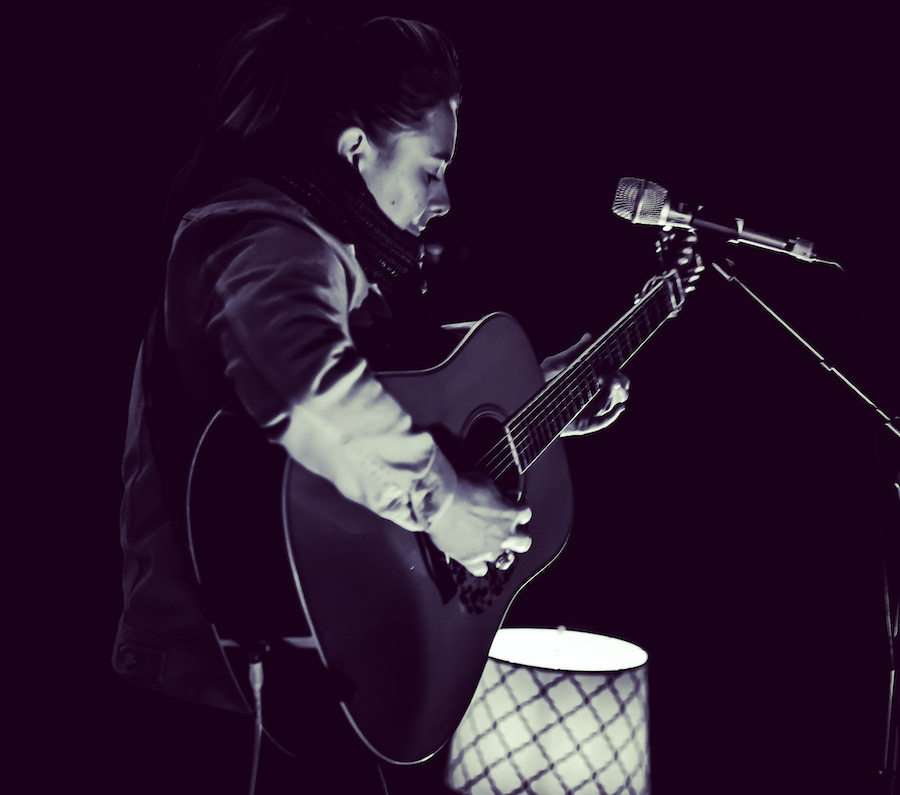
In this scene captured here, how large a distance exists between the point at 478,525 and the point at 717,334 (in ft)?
5.34

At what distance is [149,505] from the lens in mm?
1089

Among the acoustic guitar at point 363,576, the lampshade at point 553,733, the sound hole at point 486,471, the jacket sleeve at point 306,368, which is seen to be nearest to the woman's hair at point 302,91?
the jacket sleeve at point 306,368

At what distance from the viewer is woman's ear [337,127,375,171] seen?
1294mm

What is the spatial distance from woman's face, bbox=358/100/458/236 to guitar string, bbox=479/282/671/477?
438 millimetres

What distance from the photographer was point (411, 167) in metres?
1.37

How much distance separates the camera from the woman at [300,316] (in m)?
0.99

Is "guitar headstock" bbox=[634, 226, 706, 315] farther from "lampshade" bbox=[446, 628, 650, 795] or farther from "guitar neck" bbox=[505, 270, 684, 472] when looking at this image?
"lampshade" bbox=[446, 628, 650, 795]

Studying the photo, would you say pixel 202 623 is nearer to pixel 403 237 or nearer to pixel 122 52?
pixel 403 237

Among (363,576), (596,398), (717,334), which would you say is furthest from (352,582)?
(717,334)

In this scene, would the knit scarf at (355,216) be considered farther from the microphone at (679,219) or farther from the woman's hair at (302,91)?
the microphone at (679,219)

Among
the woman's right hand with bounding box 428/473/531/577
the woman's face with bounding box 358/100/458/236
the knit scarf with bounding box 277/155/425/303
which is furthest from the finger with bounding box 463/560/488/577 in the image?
the woman's face with bounding box 358/100/458/236

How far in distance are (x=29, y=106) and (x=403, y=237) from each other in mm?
778

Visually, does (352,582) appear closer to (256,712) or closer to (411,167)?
(256,712)

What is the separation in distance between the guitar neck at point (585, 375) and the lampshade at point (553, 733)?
0.44m
